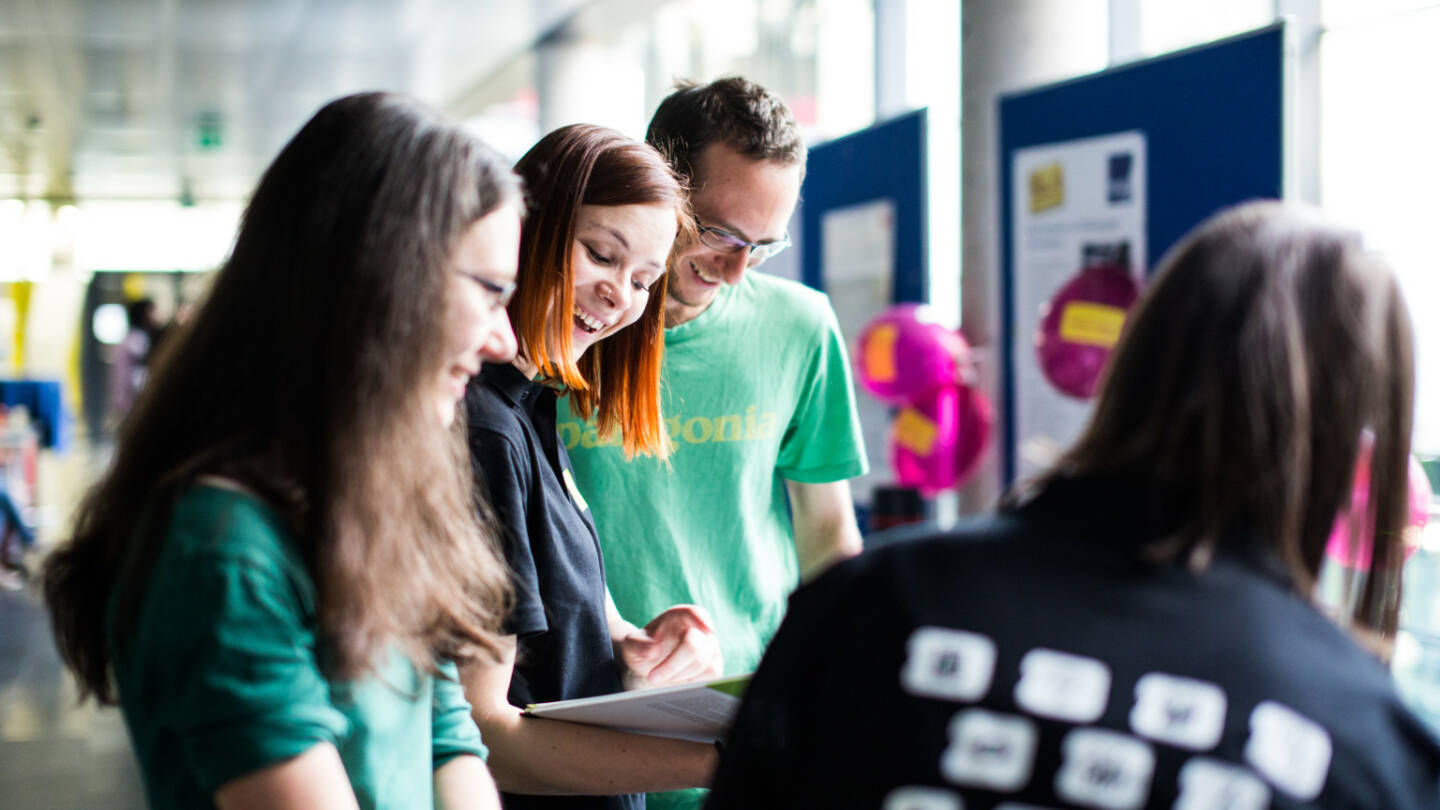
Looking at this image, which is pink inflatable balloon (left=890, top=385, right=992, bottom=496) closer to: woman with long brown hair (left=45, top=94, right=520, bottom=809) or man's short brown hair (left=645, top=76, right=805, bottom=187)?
man's short brown hair (left=645, top=76, right=805, bottom=187)

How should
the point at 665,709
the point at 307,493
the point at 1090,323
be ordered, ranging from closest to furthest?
the point at 307,493 → the point at 665,709 → the point at 1090,323

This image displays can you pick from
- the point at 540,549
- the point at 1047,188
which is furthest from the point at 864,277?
the point at 540,549

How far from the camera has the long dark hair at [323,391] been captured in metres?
0.84

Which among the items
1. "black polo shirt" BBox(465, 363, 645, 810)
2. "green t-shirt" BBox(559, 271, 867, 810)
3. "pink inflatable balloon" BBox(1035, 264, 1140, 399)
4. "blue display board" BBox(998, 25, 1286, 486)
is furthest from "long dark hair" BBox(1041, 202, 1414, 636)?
"pink inflatable balloon" BBox(1035, 264, 1140, 399)

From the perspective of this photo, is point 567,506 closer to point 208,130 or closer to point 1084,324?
point 1084,324

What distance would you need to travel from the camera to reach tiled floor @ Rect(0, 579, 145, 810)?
3719 mm

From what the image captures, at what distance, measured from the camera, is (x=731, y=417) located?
170 cm

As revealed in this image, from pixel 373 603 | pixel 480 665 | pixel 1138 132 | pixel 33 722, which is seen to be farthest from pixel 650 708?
pixel 33 722

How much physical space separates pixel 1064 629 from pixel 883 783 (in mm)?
145

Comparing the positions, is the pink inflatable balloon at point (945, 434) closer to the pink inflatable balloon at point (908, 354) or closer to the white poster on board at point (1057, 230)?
the pink inflatable balloon at point (908, 354)

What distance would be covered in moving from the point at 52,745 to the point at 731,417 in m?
3.60

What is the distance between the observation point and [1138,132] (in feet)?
9.06

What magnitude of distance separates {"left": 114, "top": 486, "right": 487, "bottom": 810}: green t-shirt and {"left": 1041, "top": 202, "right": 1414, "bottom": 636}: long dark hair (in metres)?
0.52

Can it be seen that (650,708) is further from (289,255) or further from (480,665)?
(289,255)
